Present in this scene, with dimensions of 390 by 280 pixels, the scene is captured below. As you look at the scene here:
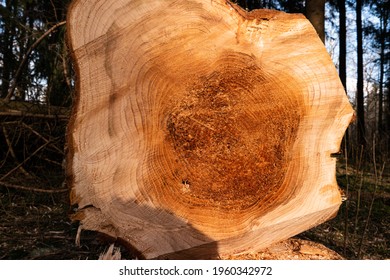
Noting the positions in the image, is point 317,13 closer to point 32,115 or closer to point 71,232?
point 32,115

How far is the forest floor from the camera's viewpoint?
97.4 inches

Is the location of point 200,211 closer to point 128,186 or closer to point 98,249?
point 128,186

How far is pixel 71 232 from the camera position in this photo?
2.92 metres

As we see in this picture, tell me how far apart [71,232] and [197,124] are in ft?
5.02

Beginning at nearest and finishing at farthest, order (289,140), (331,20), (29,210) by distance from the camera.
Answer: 1. (289,140)
2. (29,210)
3. (331,20)

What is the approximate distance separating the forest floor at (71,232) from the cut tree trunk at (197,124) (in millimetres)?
279

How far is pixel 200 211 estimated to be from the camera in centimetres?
193

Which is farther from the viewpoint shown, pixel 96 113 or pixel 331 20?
pixel 331 20

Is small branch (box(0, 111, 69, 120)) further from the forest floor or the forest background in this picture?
the forest floor

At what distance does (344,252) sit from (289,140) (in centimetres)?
100

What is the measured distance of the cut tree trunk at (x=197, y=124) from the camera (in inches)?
73.2

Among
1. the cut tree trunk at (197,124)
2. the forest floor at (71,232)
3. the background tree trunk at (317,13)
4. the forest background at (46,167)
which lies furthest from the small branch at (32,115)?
the background tree trunk at (317,13)

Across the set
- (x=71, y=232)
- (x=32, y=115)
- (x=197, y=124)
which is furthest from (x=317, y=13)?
(x=71, y=232)

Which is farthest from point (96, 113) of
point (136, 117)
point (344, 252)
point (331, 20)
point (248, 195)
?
point (331, 20)
